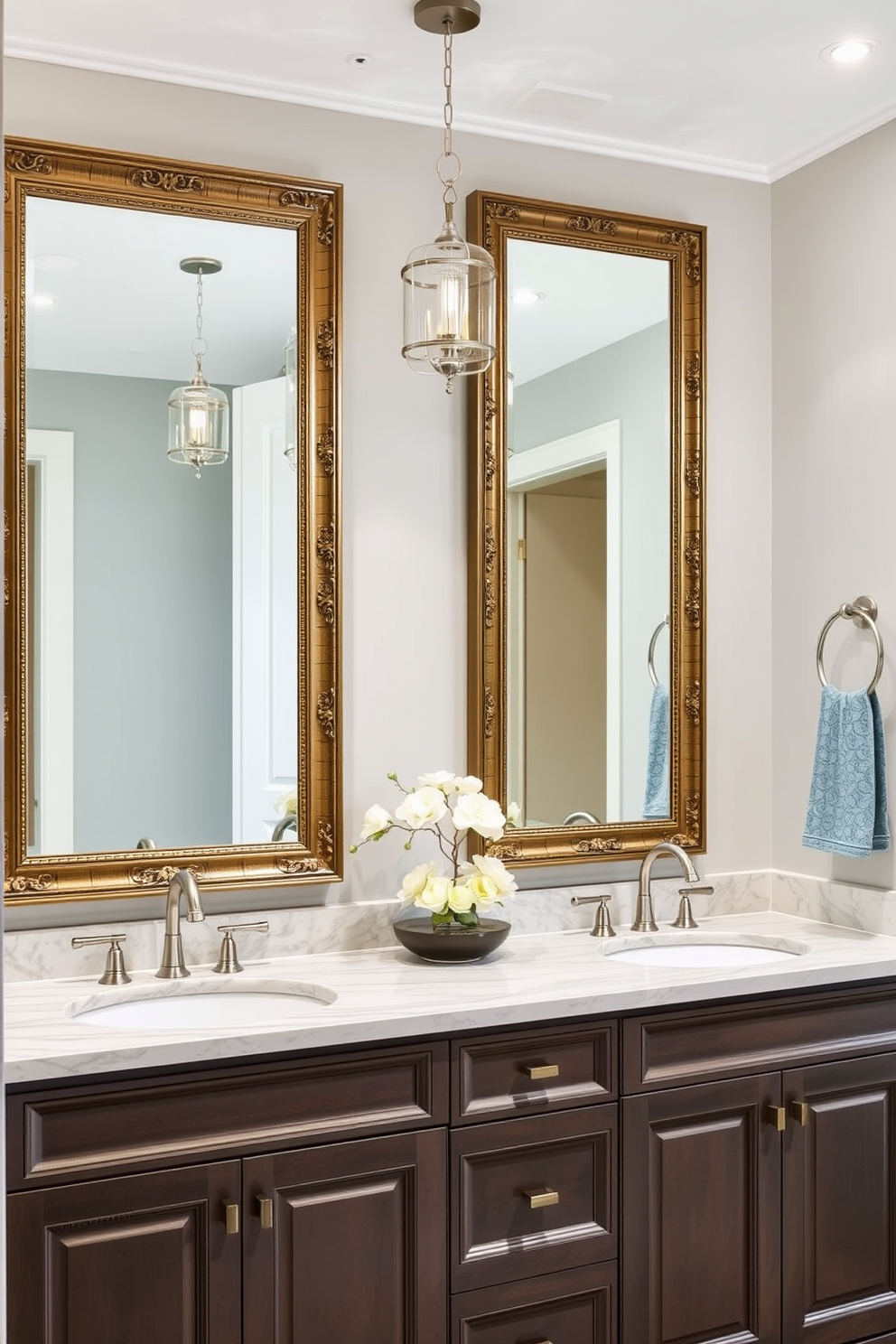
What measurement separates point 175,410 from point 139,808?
2.45 feet

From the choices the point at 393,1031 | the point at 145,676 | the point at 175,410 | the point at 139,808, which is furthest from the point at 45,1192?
the point at 175,410

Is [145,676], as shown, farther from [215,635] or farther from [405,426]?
[405,426]

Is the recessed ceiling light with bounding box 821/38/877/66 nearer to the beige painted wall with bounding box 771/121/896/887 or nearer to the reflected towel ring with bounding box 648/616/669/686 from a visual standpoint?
the beige painted wall with bounding box 771/121/896/887

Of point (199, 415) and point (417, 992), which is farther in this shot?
point (199, 415)

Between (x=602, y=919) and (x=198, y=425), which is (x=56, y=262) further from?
(x=602, y=919)

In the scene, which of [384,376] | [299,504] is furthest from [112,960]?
[384,376]

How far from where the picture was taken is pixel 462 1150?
1.97 m

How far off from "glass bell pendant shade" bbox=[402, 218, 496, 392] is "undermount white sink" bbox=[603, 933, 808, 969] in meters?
1.23

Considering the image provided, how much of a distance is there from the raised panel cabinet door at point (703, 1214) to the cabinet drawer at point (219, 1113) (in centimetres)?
42

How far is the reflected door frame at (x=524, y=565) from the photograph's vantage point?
101 inches

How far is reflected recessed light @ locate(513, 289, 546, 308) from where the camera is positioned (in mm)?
2578

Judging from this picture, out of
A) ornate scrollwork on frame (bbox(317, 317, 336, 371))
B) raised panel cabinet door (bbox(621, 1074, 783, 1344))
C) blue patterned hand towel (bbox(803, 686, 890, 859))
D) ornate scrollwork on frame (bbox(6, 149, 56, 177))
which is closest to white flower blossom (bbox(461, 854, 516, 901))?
raised panel cabinet door (bbox(621, 1074, 783, 1344))

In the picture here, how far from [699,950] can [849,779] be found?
18.8 inches

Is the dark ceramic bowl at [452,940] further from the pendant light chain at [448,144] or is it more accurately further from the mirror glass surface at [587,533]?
the pendant light chain at [448,144]
